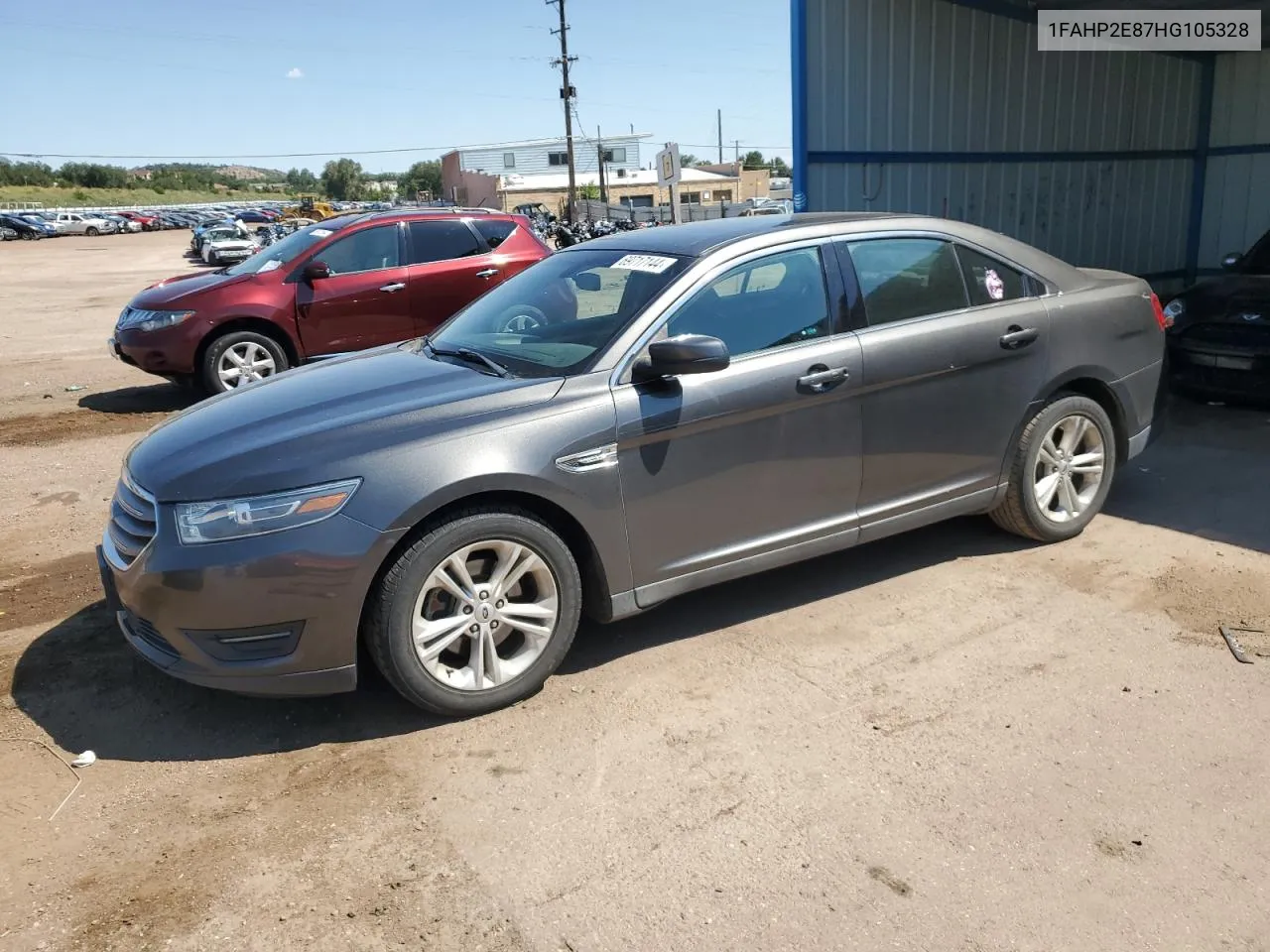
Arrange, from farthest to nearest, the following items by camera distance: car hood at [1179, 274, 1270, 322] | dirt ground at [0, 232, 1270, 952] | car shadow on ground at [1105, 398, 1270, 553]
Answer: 1. car hood at [1179, 274, 1270, 322]
2. car shadow on ground at [1105, 398, 1270, 553]
3. dirt ground at [0, 232, 1270, 952]

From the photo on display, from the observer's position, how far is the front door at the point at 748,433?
386cm

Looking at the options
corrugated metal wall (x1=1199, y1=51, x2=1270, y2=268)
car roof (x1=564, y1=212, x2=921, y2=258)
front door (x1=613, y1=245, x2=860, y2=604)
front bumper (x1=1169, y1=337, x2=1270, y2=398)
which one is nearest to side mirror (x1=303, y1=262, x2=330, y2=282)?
car roof (x1=564, y1=212, x2=921, y2=258)

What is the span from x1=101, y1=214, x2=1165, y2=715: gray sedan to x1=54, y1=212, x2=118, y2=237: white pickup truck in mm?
71067

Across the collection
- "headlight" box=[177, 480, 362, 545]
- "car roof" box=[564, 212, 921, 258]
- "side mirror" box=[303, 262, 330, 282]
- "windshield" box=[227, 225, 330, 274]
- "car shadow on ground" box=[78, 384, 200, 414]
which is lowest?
"car shadow on ground" box=[78, 384, 200, 414]

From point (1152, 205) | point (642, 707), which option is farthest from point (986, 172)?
point (642, 707)

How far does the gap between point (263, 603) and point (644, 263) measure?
2.05 metres

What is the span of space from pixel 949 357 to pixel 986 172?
27.0 ft

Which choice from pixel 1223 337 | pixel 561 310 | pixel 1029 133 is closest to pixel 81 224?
pixel 1029 133

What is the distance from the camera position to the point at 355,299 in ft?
30.3

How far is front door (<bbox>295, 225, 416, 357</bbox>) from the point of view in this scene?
9.17 metres

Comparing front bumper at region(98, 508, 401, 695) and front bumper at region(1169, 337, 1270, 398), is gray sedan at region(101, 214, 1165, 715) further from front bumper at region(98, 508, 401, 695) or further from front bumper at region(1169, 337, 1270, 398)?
front bumper at region(1169, 337, 1270, 398)

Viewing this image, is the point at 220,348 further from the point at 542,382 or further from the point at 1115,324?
the point at 1115,324

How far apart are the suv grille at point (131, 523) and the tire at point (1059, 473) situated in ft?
12.2

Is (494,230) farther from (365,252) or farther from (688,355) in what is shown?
(688,355)
